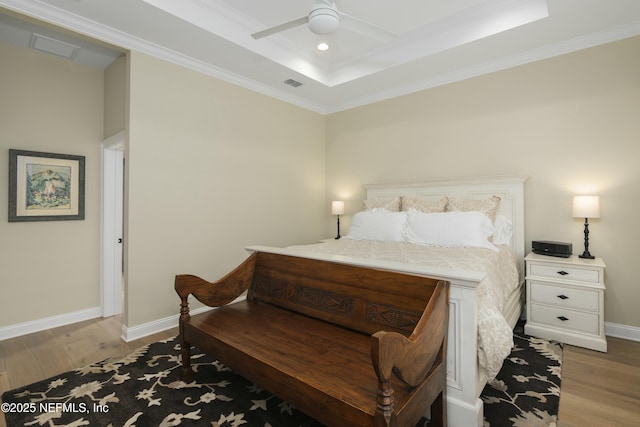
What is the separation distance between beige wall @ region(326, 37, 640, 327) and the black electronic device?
239 millimetres

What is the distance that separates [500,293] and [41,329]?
166 inches

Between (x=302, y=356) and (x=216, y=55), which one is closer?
(x=302, y=356)

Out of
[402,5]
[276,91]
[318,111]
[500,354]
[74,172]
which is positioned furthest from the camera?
[318,111]

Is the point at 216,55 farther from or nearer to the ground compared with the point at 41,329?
farther from the ground

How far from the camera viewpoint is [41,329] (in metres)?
3.09

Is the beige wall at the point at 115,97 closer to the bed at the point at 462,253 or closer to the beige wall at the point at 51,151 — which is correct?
the beige wall at the point at 51,151

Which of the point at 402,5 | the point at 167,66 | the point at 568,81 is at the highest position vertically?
the point at 402,5

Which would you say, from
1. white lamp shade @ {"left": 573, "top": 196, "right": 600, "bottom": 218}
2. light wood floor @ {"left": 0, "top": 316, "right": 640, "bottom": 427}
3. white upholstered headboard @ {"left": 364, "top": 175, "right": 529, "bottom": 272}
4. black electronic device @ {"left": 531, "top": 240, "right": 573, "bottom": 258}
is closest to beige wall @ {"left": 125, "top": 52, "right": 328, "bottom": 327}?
light wood floor @ {"left": 0, "top": 316, "right": 640, "bottom": 427}

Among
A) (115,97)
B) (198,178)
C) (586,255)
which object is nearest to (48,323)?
(198,178)

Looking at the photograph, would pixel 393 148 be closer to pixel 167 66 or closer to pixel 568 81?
pixel 568 81

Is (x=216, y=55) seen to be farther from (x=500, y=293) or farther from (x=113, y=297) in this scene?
(x=500, y=293)

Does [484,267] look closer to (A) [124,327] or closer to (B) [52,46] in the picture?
(A) [124,327]

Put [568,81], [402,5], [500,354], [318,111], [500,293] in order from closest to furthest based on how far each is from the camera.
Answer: [500,354], [500,293], [402,5], [568,81], [318,111]

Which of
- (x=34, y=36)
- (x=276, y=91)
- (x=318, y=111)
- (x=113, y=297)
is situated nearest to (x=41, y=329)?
(x=113, y=297)
